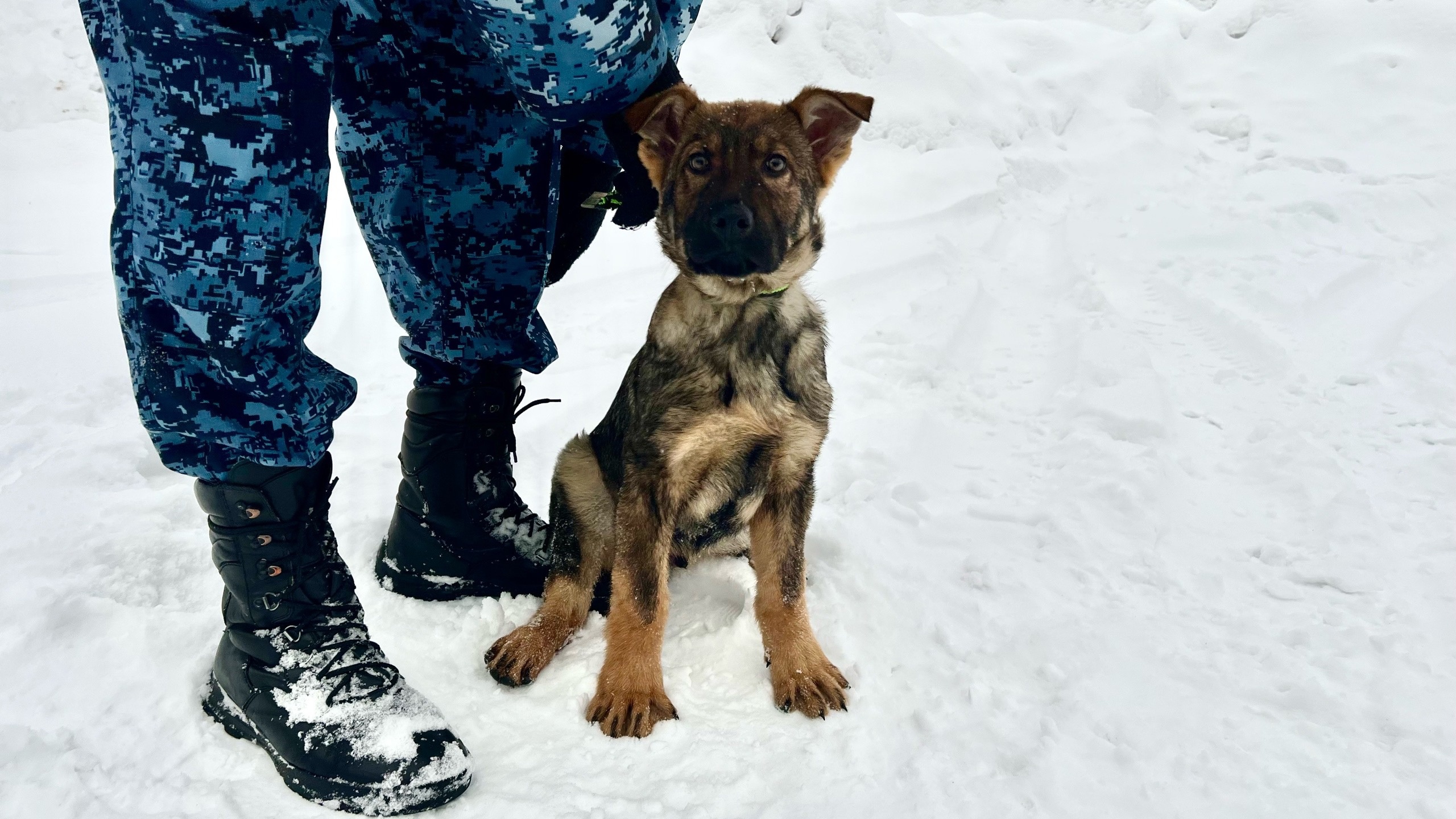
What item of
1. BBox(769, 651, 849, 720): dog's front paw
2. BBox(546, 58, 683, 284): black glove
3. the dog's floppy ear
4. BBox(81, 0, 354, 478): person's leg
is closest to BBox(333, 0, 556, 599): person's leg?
BBox(546, 58, 683, 284): black glove

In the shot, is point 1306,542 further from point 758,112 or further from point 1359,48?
point 1359,48

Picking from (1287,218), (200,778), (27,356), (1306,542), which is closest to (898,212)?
(1287,218)

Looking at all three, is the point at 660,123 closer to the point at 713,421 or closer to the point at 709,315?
the point at 709,315

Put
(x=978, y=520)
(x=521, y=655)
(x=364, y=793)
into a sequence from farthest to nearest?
(x=978, y=520) < (x=521, y=655) < (x=364, y=793)

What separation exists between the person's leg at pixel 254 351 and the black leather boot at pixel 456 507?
469 mm

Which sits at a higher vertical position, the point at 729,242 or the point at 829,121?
the point at 829,121

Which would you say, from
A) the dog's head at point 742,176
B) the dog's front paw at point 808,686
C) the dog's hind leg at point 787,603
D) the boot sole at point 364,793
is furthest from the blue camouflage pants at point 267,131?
the dog's front paw at point 808,686

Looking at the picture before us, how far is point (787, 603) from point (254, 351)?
1.38 metres

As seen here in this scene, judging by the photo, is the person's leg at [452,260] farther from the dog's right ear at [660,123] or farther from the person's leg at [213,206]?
the person's leg at [213,206]

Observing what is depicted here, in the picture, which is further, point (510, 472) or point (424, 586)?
point (510, 472)

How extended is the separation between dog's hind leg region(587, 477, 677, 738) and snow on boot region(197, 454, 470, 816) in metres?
0.40

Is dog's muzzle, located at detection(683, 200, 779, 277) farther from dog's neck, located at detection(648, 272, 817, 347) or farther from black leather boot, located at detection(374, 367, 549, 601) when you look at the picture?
black leather boot, located at detection(374, 367, 549, 601)

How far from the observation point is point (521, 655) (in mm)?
2373

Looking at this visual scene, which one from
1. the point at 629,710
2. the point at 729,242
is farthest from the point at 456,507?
the point at 729,242
